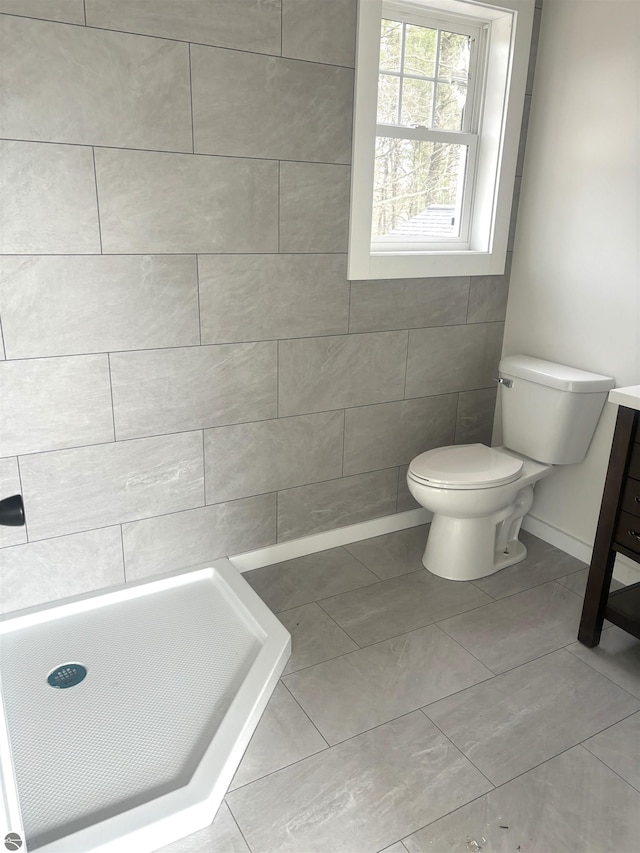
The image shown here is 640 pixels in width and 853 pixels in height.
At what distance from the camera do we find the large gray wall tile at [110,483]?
2.20 meters

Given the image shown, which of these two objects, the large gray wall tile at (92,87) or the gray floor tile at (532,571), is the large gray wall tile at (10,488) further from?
the gray floor tile at (532,571)

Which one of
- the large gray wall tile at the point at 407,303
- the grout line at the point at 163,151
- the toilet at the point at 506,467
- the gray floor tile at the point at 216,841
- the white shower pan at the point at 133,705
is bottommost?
the gray floor tile at the point at 216,841

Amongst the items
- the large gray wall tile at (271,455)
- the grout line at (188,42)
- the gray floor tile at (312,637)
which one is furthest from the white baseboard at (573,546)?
the grout line at (188,42)

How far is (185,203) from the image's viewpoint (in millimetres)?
2172

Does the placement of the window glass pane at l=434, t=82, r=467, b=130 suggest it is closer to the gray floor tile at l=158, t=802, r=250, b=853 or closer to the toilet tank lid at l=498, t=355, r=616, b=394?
the toilet tank lid at l=498, t=355, r=616, b=394

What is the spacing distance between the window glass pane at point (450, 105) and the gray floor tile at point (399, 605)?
1882mm

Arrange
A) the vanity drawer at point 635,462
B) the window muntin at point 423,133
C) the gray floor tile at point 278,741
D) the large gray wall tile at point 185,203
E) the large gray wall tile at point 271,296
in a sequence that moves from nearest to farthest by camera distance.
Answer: the gray floor tile at point 278,741 → the vanity drawer at point 635,462 → the large gray wall tile at point 185,203 → the large gray wall tile at point 271,296 → the window muntin at point 423,133

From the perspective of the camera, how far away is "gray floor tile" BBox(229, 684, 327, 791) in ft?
5.69

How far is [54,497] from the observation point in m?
2.22

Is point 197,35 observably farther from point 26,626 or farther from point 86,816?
point 86,816

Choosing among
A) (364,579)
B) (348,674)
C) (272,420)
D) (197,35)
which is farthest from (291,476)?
(197,35)

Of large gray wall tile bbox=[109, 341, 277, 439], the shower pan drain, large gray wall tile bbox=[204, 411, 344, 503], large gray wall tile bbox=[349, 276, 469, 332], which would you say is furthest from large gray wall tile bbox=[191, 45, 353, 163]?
the shower pan drain

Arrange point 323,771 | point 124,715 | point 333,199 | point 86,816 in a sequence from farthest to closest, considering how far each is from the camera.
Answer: point 333,199, point 124,715, point 323,771, point 86,816

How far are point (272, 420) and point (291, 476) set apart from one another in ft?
0.87
